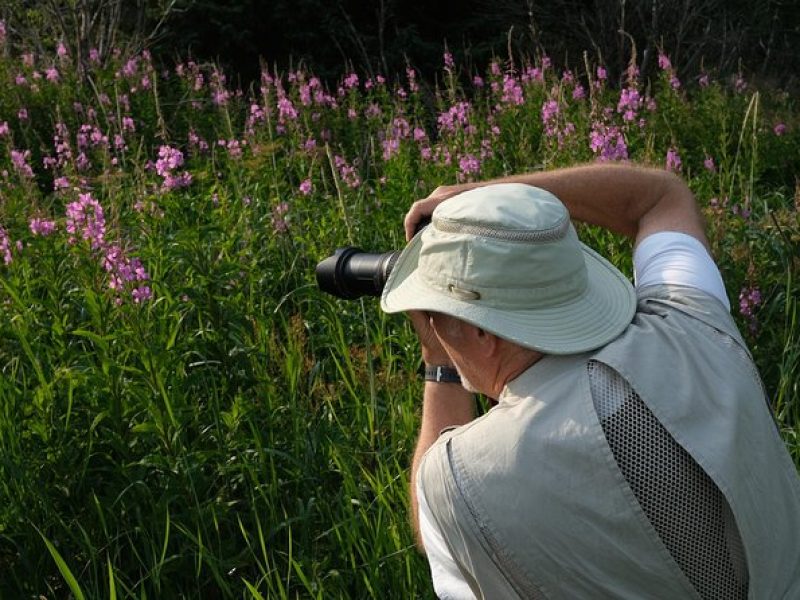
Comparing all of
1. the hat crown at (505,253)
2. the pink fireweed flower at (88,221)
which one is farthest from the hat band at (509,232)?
the pink fireweed flower at (88,221)

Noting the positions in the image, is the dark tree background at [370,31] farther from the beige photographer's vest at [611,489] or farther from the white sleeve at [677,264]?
the beige photographer's vest at [611,489]

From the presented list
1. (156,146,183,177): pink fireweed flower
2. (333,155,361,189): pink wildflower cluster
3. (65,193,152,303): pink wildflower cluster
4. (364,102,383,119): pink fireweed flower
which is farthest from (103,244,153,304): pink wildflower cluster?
(364,102,383,119): pink fireweed flower

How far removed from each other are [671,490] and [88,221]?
214cm

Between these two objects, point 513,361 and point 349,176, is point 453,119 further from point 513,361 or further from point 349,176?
point 513,361

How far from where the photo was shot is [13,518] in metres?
2.42

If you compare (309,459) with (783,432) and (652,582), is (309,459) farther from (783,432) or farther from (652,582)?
(652,582)

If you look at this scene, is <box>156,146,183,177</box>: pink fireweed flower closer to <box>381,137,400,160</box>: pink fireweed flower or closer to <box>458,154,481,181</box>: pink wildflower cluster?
<box>458,154,481,181</box>: pink wildflower cluster

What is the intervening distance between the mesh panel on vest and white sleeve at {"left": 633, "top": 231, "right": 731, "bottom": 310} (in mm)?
377

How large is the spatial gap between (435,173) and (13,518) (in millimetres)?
2629

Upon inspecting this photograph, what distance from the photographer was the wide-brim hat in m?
1.38

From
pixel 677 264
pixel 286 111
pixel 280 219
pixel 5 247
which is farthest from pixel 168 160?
pixel 677 264

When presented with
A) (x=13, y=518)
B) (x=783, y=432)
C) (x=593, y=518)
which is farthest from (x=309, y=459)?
(x=593, y=518)

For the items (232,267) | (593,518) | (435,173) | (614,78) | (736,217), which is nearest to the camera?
(593,518)

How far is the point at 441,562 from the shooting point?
1.47 metres
